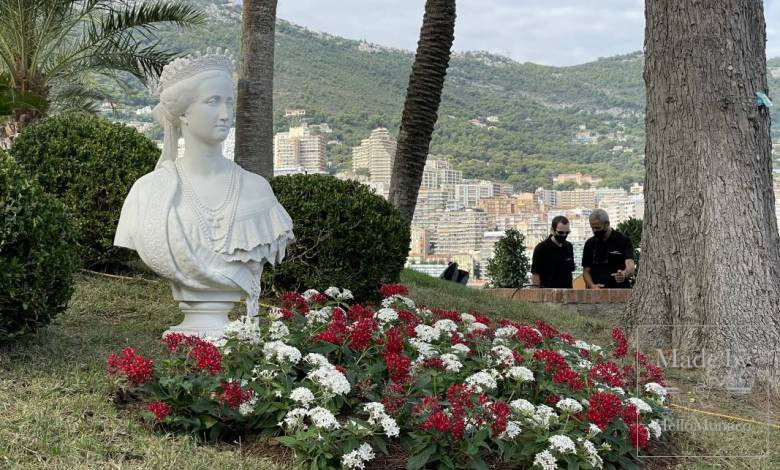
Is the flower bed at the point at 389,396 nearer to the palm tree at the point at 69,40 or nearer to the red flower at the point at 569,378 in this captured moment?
the red flower at the point at 569,378

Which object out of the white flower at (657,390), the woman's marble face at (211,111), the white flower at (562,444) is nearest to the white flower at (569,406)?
the white flower at (562,444)

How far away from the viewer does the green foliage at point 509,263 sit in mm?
12539

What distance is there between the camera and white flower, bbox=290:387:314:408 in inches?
165

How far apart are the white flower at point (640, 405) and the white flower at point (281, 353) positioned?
185cm

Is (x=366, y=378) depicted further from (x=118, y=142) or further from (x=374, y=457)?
(x=118, y=142)

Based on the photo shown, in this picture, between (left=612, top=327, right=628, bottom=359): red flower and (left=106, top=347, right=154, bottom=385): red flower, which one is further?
(left=612, top=327, right=628, bottom=359): red flower

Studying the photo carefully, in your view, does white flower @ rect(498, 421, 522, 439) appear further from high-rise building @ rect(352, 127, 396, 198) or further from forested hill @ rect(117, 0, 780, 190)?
forested hill @ rect(117, 0, 780, 190)

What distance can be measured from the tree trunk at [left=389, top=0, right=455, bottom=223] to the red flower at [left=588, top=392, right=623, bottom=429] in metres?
5.96

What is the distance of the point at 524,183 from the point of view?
38688 millimetres

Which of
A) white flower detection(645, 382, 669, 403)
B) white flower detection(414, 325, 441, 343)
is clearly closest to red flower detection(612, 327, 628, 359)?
white flower detection(645, 382, 669, 403)

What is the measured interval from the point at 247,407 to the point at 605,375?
6.74 feet

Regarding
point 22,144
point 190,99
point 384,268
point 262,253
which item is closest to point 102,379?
point 262,253

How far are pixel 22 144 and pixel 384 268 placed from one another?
3.36 meters

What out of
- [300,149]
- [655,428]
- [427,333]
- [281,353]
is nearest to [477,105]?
[300,149]
